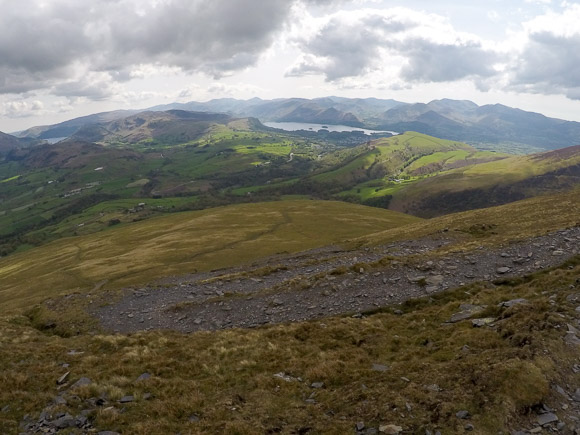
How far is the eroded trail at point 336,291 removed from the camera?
32.8m

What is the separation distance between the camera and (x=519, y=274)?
32062 millimetres

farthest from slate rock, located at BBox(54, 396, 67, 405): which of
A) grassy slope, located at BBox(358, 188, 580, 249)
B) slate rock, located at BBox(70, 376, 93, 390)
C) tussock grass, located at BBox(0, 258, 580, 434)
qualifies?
grassy slope, located at BBox(358, 188, 580, 249)

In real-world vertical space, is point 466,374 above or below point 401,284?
above

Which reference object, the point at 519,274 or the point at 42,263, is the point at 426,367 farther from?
the point at 42,263

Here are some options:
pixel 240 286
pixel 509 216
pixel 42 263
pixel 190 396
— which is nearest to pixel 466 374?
pixel 190 396

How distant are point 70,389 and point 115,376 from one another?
2.39 m

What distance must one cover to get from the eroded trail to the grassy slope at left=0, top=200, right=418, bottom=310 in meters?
33.9

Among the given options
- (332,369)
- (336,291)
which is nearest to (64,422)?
(332,369)

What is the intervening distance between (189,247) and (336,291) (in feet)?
245

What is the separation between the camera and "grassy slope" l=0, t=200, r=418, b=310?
80938 mm

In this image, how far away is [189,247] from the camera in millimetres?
101500

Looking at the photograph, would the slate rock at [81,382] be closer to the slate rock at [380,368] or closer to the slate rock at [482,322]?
the slate rock at [380,368]

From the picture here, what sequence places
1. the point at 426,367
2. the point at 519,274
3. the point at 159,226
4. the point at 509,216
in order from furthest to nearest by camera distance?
the point at 159,226
the point at 509,216
the point at 519,274
the point at 426,367

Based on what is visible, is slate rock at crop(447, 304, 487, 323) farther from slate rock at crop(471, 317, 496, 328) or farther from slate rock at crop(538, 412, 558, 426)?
slate rock at crop(538, 412, 558, 426)
